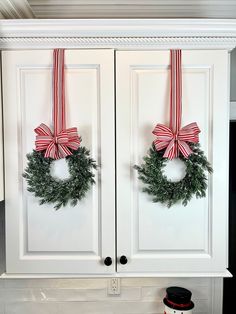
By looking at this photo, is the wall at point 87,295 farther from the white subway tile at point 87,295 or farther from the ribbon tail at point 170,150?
the ribbon tail at point 170,150

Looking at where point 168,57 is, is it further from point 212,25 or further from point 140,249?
point 140,249

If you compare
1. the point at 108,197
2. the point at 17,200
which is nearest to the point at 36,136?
the point at 17,200

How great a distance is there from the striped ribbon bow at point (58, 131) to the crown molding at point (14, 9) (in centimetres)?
29

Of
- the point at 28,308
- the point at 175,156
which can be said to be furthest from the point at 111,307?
the point at 175,156

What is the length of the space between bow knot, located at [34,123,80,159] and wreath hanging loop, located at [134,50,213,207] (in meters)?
0.30

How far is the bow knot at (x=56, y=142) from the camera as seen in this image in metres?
1.23

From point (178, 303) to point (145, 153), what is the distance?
763 millimetres

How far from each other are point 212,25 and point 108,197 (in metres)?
0.86

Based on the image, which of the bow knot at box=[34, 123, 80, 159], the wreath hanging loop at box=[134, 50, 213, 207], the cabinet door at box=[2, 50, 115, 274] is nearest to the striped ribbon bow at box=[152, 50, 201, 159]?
the wreath hanging loop at box=[134, 50, 213, 207]

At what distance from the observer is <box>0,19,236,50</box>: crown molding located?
1238mm

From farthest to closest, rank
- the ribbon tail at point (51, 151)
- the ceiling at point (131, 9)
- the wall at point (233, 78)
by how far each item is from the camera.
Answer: the wall at point (233, 78)
the ceiling at point (131, 9)
the ribbon tail at point (51, 151)

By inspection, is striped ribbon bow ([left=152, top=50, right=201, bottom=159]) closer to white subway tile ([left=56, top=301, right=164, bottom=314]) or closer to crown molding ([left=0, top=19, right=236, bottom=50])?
crown molding ([left=0, top=19, right=236, bottom=50])

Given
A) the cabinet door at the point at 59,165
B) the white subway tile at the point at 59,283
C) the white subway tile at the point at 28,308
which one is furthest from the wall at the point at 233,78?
the white subway tile at the point at 28,308

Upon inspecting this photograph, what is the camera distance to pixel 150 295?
162 centimetres
